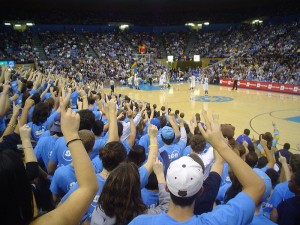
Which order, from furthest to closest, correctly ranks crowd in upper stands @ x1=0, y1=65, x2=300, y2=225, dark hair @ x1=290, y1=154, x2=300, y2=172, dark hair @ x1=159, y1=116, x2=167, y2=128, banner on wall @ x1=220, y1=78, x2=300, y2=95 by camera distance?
banner on wall @ x1=220, y1=78, x2=300, y2=95 < dark hair @ x1=159, y1=116, x2=167, y2=128 < dark hair @ x1=290, y1=154, x2=300, y2=172 < crowd in upper stands @ x1=0, y1=65, x2=300, y2=225

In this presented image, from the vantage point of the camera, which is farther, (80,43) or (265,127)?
(80,43)

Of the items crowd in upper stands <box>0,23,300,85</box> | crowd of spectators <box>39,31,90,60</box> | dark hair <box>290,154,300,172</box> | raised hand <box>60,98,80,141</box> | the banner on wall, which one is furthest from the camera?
crowd of spectators <box>39,31,90,60</box>

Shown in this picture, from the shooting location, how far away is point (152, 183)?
3.20m

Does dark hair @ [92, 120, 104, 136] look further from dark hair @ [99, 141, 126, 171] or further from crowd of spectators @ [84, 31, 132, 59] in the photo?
crowd of spectators @ [84, 31, 132, 59]

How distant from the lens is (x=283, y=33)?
3512cm

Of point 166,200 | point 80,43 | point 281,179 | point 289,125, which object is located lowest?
point 289,125

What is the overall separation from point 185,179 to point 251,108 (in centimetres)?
1776

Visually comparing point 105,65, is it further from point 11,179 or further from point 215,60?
point 11,179

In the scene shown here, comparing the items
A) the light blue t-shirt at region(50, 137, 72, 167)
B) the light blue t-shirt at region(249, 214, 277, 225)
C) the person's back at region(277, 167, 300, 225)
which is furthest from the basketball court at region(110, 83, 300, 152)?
the light blue t-shirt at region(50, 137, 72, 167)

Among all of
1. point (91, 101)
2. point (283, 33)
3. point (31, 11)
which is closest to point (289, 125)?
point (91, 101)

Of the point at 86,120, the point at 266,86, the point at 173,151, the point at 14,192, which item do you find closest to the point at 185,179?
the point at 14,192

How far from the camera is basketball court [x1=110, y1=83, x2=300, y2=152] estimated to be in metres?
13.6

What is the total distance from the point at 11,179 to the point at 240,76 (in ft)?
103

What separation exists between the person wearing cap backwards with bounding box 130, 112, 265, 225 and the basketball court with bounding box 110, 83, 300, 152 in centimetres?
1004
